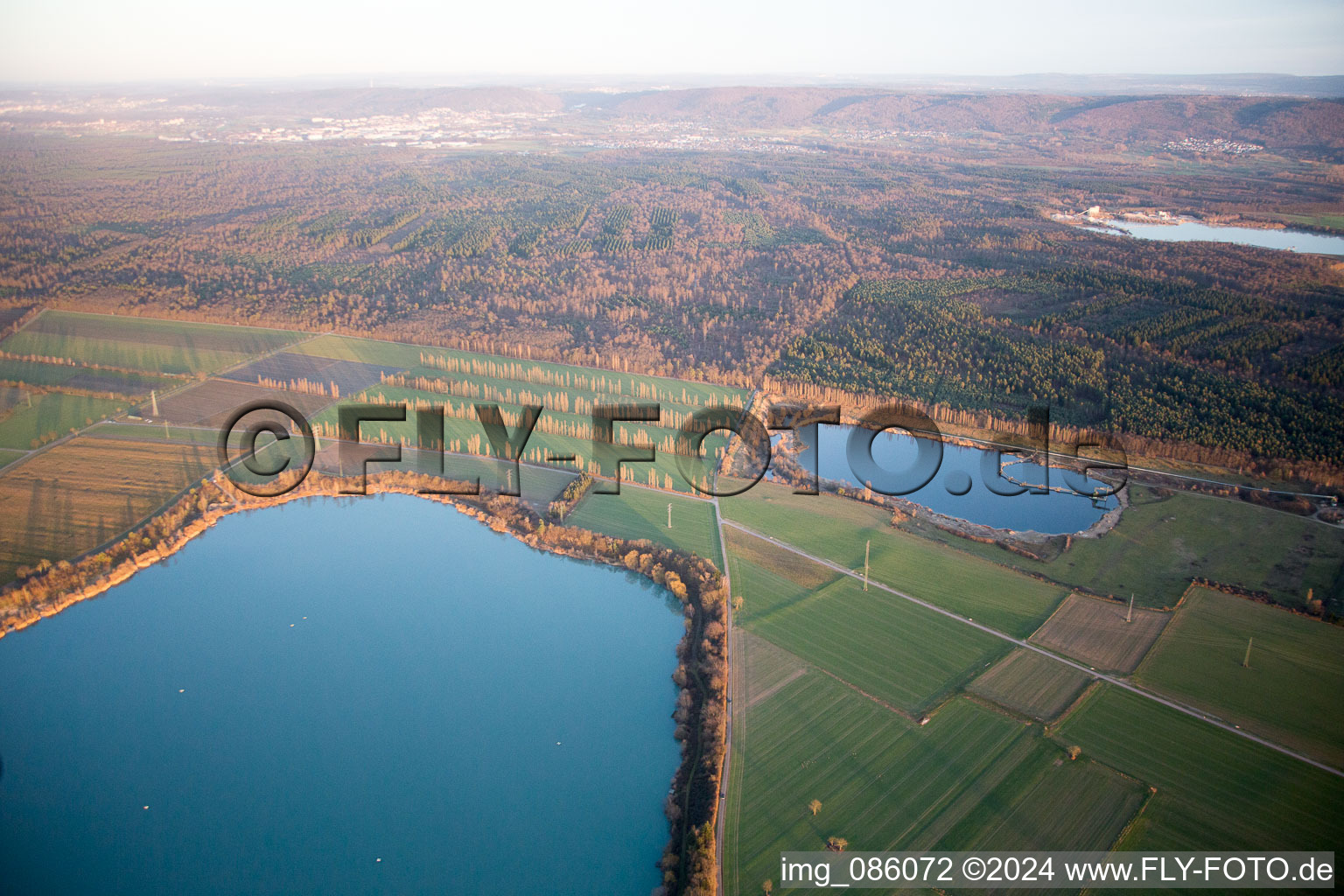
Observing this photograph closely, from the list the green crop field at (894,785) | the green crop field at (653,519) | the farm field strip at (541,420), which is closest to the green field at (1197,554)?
the green crop field at (653,519)

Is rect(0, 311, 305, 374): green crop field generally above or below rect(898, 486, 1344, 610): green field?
above

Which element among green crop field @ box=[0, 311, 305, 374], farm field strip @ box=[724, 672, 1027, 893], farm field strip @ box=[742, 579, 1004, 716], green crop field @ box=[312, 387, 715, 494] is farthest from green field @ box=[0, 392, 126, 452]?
farm field strip @ box=[724, 672, 1027, 893]

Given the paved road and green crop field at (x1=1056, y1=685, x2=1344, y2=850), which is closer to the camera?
green crop field at (x1=1056, y1=685, x2=1344, y2=850)

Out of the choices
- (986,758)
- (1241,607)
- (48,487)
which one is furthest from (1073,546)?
(48,487)

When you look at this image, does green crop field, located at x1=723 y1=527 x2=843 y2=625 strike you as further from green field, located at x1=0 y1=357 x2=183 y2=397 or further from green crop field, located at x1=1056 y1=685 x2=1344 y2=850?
green field, located at x1=0 y1=357 x2=183 y2=397

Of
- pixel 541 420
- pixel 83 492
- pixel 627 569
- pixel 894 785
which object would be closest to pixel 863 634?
pixel 894 785

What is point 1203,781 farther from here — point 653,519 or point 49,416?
point 49,416
